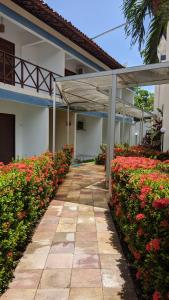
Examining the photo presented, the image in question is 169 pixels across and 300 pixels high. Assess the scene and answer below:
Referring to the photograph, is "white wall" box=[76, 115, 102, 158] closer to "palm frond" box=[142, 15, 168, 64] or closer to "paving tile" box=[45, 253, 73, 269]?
"palm frond" box=[142, 15, 168, 64]

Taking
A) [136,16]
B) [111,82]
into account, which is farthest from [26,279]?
[111,82]

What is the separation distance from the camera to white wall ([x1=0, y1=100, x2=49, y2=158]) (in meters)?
12.1

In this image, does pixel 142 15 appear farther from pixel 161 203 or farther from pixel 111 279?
pixel 111 279

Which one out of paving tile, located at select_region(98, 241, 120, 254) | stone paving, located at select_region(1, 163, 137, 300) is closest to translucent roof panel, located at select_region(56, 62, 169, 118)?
stone paving, located at select_region(1, 163, 137, 300)

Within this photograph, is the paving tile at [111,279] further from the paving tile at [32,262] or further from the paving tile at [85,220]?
the paving tile at [85,220]

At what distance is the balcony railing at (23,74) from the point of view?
34.1ft

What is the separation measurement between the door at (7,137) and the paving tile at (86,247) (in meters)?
7.88

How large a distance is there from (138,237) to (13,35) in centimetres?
1073

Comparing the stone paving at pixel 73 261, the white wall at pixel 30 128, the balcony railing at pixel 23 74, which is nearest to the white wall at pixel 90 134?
the balcony railing at pixel 23 74

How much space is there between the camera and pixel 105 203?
7.14 m

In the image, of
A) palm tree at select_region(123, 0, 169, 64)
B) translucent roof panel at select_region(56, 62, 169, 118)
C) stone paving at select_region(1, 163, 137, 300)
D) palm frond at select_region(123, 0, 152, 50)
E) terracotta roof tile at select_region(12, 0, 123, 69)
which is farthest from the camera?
terracotta roof tile at select_region(12, 0, 123, 69)

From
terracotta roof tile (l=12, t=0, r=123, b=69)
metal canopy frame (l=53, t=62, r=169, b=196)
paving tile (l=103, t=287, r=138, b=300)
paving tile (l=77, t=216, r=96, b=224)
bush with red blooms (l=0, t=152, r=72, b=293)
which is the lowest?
paving tile (l=103, t=287, r=138, b=300)

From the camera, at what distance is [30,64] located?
11.2m

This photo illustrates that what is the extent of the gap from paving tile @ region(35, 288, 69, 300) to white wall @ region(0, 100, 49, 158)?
29.9ft
